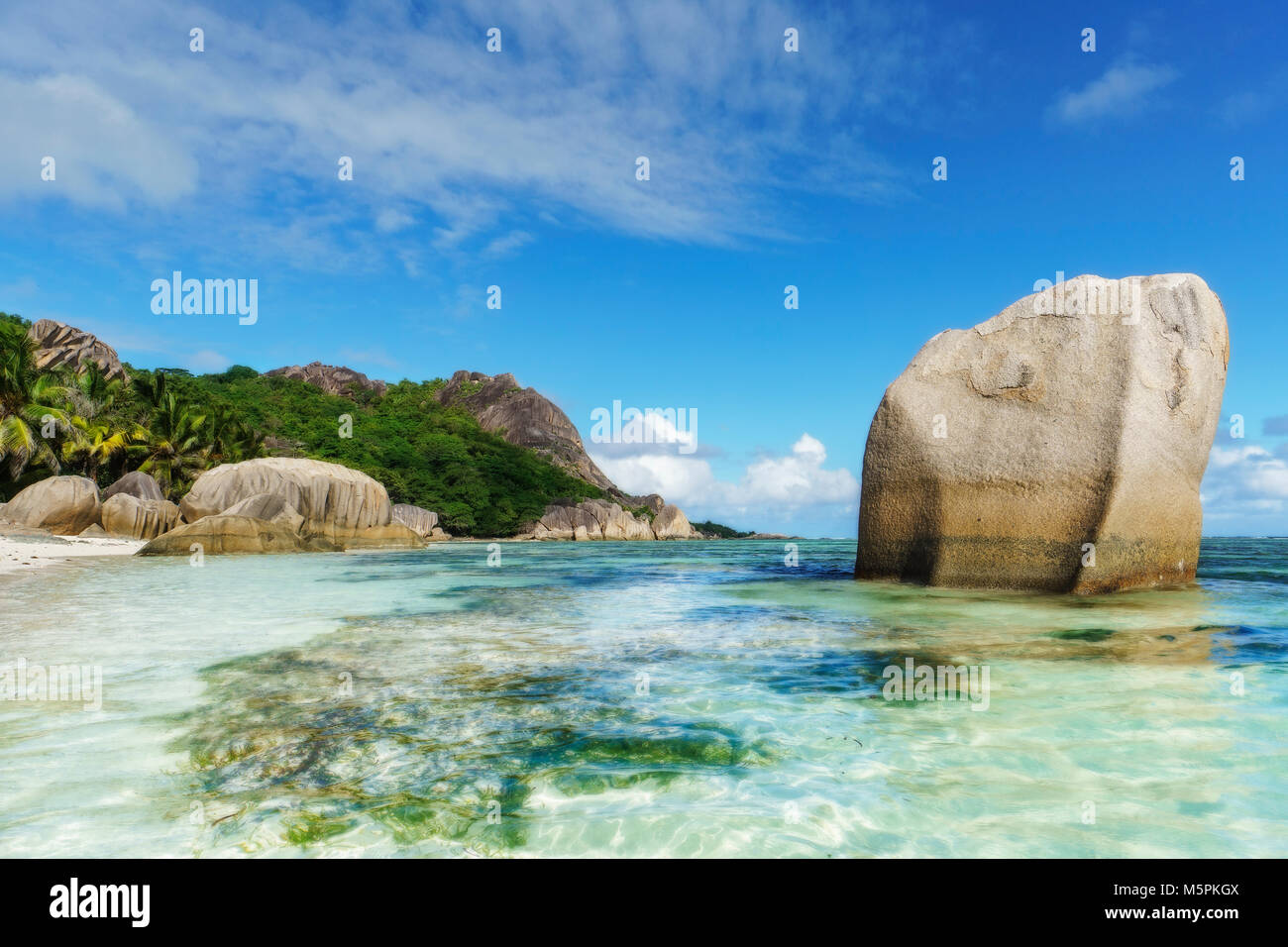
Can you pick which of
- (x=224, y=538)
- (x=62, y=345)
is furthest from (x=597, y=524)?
(x=224, y=538)

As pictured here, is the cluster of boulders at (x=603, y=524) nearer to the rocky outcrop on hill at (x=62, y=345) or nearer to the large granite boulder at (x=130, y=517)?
the rocky outcrop on hill at (x=62, y=345)

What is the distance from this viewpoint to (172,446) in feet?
96.5

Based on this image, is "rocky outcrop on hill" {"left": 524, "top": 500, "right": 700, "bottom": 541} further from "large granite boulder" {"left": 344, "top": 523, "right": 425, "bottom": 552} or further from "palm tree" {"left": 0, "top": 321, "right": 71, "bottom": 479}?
"palm tree" {"left": 0, "top": 321, "right": 71, "bottom": 479}

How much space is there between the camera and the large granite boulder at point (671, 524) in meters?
66.4

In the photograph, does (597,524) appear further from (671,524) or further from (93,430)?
(93,430)

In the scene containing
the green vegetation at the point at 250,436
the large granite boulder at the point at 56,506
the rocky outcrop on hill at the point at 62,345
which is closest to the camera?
the large granite boulder at the point at 56,506

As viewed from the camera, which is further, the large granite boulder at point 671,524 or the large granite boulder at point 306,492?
the large granite boulder at point 671,524

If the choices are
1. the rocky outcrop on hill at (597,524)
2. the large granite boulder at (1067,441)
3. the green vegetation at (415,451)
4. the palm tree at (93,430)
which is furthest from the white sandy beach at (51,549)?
the rocky outcrop on hill at (597,524)

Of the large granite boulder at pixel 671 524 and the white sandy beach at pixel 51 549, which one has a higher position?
the white sandy beach at pixel 51 549

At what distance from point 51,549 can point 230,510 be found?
14.8ft

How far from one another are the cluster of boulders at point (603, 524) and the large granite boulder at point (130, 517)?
29.5m

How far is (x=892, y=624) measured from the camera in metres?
6.75
